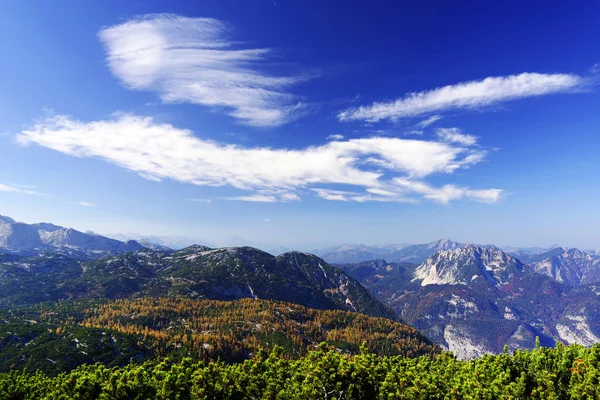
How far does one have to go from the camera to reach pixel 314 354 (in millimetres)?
61031

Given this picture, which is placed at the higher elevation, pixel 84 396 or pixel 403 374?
pixel 403 374

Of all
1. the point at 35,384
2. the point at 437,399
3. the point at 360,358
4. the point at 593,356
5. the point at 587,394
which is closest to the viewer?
the point at 587,394

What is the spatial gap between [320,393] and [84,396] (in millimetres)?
46683

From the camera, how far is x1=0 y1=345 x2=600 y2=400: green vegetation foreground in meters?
46.5

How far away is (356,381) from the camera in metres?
56.1

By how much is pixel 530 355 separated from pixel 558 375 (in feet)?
26.9

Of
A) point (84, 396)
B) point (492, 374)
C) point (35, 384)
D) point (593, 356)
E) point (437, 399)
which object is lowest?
point (35, 384)

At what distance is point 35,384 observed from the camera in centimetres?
7225

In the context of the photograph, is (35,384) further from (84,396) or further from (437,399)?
(437,399)

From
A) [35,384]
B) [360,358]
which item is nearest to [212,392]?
[360,358]

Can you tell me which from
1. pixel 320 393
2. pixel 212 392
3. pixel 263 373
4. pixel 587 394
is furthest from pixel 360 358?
pixel 587 394

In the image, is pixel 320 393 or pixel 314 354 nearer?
pixel 320 393

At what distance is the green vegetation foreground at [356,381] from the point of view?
46500 millimetres

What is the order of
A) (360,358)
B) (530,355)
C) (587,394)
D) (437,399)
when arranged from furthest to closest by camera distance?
(360,358)
(530,355)
(437,399)
(587,394)
